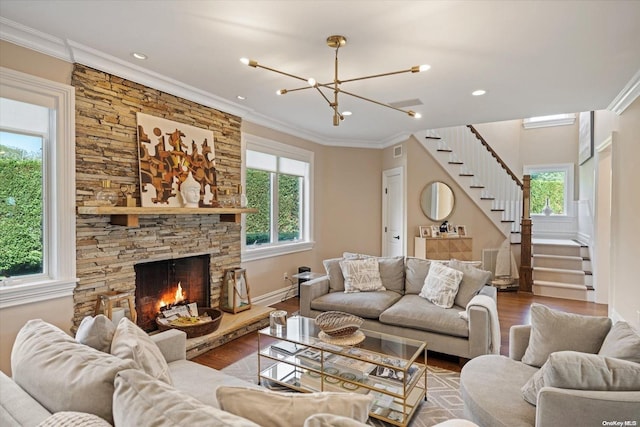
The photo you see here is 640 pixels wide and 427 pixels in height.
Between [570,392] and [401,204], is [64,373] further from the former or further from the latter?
[401,204]

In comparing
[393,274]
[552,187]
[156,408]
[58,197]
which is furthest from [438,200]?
[156,408]

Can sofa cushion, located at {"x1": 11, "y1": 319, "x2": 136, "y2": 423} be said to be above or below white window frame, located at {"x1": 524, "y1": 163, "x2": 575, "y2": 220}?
below

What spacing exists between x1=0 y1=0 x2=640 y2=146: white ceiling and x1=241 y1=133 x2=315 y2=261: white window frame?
88 cm

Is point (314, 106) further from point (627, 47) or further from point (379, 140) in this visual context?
point (627, 47)

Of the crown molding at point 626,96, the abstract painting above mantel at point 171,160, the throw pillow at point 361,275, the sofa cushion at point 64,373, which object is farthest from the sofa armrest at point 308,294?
the crown molding at point 626,96

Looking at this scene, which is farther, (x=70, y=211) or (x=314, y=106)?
(x=314, y=106)

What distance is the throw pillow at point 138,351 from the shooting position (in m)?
1.45

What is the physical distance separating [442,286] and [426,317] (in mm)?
431

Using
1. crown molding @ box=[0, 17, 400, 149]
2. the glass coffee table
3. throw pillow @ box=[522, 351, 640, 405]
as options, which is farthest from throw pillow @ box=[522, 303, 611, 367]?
crown molding @ box=[0, 17, 400, 149]

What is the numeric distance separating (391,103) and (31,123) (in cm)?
349

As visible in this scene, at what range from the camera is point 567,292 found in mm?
5383

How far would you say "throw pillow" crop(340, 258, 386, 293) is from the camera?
3955mm

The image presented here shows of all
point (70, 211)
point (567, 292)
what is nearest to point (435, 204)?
point (567, 292)

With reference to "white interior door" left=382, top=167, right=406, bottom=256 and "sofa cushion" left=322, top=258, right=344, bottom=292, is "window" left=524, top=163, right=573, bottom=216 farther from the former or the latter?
"sofa cushion" left=322, top=258, right=344, bottom=292
